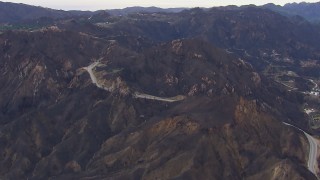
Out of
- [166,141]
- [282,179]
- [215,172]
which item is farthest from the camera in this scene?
[166,141]

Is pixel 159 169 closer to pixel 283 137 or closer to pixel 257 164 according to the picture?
pixel 257 164

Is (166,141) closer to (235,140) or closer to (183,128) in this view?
(183,128)

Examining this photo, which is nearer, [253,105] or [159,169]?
[159,169]

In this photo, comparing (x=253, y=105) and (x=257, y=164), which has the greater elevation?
(x=253, y=105)

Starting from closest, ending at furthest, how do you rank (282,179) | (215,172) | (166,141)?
(282,179) → (215,172) → (166,141)

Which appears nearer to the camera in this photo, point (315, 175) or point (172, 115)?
point (315, 175)

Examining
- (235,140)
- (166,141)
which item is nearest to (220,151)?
(235,140)

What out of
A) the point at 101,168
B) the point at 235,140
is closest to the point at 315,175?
the point at 235,140

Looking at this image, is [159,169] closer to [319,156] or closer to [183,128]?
[183,128]

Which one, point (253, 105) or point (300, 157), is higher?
point (253, 105)

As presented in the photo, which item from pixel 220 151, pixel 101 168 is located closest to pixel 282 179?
pixel 220 151
